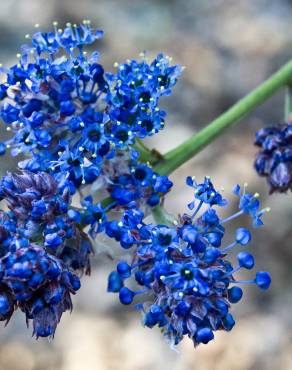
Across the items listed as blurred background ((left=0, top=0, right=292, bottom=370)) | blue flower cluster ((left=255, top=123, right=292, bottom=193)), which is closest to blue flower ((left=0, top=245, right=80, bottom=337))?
blue flower cluster ((left=255, top=123, right=292, bottom=193))

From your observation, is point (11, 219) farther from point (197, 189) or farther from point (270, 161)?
point (270, 161)

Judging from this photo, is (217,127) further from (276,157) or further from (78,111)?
(78,111)

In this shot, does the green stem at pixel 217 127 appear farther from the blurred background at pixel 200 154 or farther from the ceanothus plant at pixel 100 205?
the blurred background at pixel 200 154

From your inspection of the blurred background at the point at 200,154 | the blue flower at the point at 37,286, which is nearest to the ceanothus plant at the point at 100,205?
the blue flower at the point at 37,286

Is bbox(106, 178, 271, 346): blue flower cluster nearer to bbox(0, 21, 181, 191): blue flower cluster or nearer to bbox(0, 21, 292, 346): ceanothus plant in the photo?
bbox(0, 21, 292, 346): ceanothus plant

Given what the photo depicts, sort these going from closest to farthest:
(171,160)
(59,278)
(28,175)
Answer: (59,278) → (28,175) → (171,160)

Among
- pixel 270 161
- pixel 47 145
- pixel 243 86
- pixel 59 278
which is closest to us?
pixel 59 278

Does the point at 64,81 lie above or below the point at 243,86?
above

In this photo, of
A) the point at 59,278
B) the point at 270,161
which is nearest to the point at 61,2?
the point at 270,161
